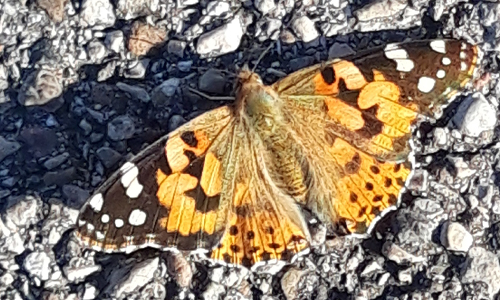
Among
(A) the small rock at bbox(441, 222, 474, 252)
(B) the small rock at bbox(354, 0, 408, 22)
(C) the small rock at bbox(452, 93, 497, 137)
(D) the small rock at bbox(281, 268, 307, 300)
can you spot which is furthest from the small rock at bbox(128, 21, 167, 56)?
(A) the small rock at bbox(441, 222, 474, 252)

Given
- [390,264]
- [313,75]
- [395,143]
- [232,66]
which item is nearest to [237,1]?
[232,66]

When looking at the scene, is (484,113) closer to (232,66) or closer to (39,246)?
(232,66)

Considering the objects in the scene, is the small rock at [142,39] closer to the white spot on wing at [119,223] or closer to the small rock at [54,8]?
the small rock at [54,8]

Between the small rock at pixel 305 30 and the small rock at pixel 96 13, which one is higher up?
the small rock at pixel 96 13

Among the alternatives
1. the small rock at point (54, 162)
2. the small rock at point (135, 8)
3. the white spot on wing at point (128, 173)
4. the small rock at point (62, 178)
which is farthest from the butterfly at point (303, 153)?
the small rock at point (135, 8)

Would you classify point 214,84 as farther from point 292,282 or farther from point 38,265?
point 38,265
